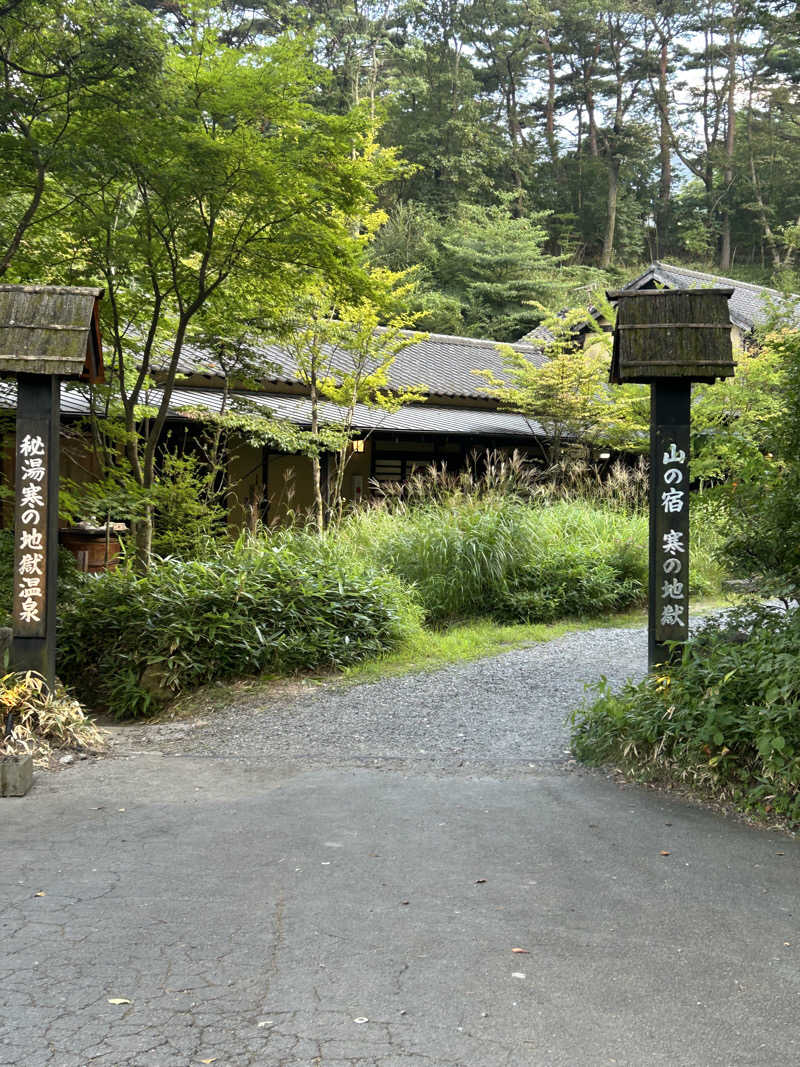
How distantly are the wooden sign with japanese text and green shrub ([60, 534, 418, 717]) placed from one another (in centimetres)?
130

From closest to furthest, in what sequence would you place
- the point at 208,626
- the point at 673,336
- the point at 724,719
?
the point at 724,719 < the point at 673,336 < the point at 208,626

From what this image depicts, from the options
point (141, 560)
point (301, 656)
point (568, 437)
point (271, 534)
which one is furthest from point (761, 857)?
point (568, 437)

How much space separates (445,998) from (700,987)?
69 cm

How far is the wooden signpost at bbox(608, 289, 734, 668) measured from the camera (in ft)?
15.6

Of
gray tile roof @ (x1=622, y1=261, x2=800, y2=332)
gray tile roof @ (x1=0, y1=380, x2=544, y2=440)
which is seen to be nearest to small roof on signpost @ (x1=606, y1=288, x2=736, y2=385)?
gray tile roof @ (x1=0, y1=380, x2=544, y2=440)

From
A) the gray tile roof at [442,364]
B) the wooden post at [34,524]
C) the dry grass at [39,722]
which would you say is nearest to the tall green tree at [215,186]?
the wooden post at [34,524]

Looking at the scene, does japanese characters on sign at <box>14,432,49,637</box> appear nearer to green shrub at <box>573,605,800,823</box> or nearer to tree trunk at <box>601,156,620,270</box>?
green shrub at <box>573,605,800,823</box>

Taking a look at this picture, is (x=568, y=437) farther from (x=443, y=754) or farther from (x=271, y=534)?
(x=443, y=754)

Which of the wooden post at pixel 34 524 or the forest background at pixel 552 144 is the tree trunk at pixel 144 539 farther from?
the forest background at pixel 552 144

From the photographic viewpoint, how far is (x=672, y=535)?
4.85 m

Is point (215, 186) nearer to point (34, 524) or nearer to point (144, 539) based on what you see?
point (34, 524)

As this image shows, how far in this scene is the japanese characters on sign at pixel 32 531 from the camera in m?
4.93

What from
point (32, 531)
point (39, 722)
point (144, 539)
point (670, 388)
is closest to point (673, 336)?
point (670, 388)

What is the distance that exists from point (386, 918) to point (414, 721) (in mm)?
2682
